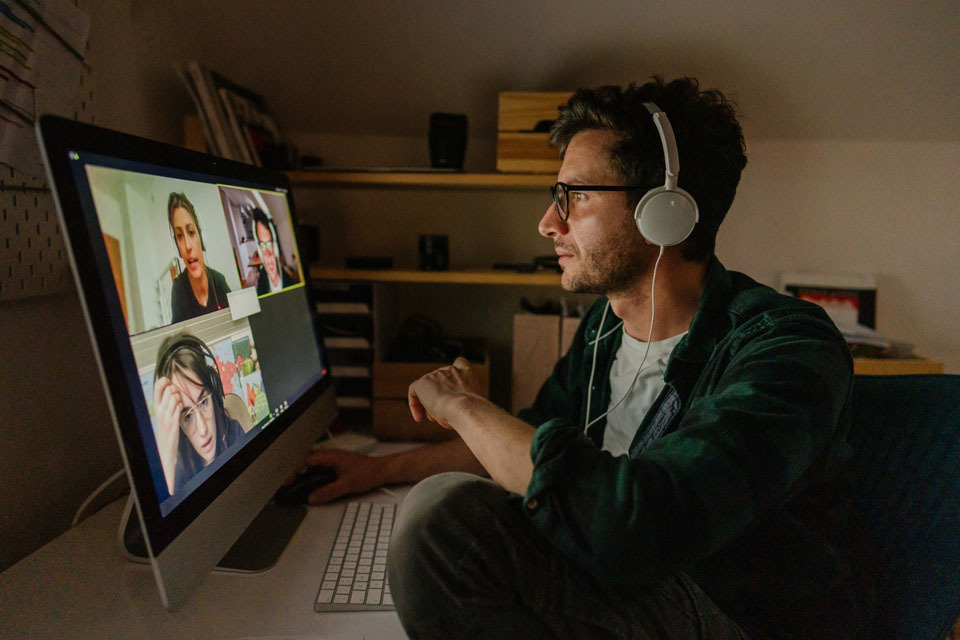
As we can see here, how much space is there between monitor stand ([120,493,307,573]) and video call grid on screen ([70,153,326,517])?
0.19 meters

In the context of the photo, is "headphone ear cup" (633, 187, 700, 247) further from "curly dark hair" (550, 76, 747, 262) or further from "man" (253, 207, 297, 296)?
"man" (253, 207, 297, 296)

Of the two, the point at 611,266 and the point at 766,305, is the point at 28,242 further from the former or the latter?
the point at 766,305

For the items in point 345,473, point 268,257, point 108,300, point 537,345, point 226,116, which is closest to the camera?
point 108,300

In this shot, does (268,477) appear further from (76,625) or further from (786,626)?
(786,626)

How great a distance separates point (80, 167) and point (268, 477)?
509mm

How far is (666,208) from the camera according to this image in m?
0.87

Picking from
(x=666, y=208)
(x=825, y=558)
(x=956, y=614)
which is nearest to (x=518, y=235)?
(x=666, y=208)

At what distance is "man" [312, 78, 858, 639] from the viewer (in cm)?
57

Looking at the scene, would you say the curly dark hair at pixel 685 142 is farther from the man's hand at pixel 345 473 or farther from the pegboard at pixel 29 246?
the pegboard at pixel 29 246

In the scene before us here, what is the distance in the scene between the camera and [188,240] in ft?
2.31

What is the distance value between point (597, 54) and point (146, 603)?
159cm

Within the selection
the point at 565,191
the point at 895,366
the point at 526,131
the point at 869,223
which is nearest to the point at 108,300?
the point at 565,191

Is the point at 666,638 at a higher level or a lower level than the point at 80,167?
lower

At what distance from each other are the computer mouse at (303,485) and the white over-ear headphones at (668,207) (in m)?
0.75
